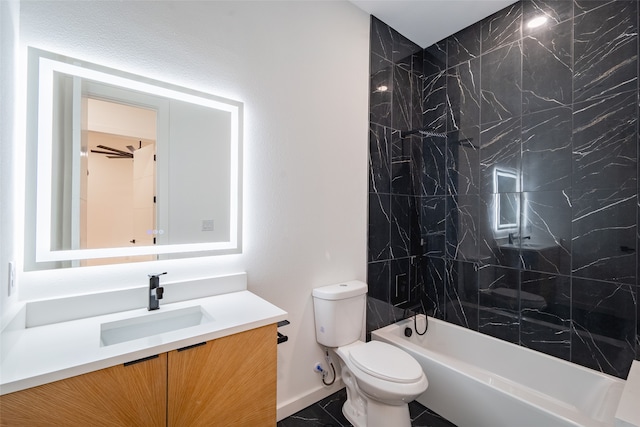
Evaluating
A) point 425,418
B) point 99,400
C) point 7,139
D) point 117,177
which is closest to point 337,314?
point 425,418

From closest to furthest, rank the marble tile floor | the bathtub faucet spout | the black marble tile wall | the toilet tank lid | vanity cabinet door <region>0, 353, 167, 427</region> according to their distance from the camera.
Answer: vanity cabinet door <region>0, 353, 167, 427</region> → the black marble tile wall → the marble tile floor → the toilet tank lid → the bathtub faucet spout

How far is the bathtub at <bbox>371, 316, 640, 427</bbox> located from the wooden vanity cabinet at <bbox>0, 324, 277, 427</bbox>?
1.20 meters

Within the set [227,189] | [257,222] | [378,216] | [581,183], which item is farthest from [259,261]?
[581,183]

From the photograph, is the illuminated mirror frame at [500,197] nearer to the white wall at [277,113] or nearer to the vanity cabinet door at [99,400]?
the white wall at [277,113]

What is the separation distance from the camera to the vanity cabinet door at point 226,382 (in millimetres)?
1007

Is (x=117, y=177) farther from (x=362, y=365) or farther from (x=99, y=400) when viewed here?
(x=362, y=365)

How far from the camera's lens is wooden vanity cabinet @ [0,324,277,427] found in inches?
31.8

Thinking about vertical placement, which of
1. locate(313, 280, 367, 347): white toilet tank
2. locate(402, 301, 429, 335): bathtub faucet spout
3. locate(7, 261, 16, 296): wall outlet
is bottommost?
locate(402, 301, 429, 335): bathtub faucet spout

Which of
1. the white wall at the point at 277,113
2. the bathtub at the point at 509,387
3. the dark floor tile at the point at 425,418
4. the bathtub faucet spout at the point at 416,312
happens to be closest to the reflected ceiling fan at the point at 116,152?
the white wall at the point at 277,113

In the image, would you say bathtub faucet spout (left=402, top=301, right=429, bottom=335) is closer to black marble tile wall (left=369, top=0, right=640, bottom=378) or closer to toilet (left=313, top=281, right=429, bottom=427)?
black marble tile wall (left=369, top=0, right=640, bottom=378)

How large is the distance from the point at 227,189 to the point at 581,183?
7.17 ft

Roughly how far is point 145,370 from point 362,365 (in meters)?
1.12

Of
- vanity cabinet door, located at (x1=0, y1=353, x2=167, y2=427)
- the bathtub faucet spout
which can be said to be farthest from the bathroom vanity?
the bathtub faucet spout

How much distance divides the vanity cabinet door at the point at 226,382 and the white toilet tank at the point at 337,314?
707mm
